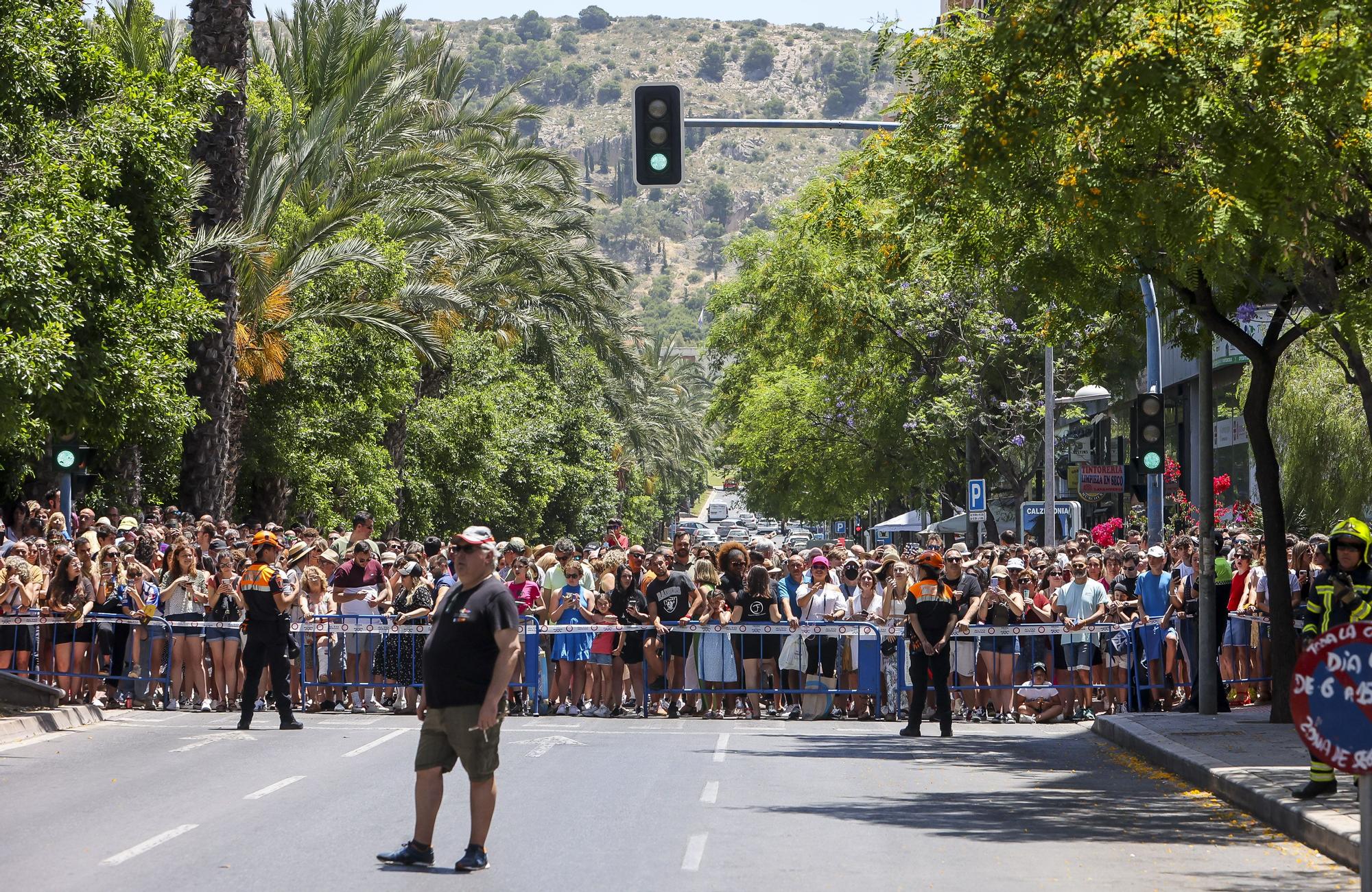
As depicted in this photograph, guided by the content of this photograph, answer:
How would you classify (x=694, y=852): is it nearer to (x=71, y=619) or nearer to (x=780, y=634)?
(x=780, y=634)

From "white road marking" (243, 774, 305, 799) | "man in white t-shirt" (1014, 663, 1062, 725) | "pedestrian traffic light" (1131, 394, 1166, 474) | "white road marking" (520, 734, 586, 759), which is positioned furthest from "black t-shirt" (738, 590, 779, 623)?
"white road marking" (243, 774, 305, 799)

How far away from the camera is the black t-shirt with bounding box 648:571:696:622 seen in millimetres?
19516

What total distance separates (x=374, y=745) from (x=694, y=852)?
6.65m

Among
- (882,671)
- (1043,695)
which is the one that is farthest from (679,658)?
(1043,695)

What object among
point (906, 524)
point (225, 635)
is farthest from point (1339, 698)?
point (906, 524)

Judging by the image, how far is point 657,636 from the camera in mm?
19516

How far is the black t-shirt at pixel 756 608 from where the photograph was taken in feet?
63.7

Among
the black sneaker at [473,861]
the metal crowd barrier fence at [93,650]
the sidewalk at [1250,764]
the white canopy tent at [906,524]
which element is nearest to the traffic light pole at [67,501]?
the metal crowd barrier fence at [93,650]

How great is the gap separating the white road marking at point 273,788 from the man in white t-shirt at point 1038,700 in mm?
9191

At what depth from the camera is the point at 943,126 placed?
15961mm

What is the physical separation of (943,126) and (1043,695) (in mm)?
7026

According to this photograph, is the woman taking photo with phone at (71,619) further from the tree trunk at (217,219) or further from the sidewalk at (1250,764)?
the sidewalk at (1250,764)

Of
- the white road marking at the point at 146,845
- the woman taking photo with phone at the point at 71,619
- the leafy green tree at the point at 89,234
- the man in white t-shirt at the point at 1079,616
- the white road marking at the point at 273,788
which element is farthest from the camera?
the man in white t-shirt at the point at 1079,616

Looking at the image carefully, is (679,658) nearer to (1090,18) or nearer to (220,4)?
(1090,18)
